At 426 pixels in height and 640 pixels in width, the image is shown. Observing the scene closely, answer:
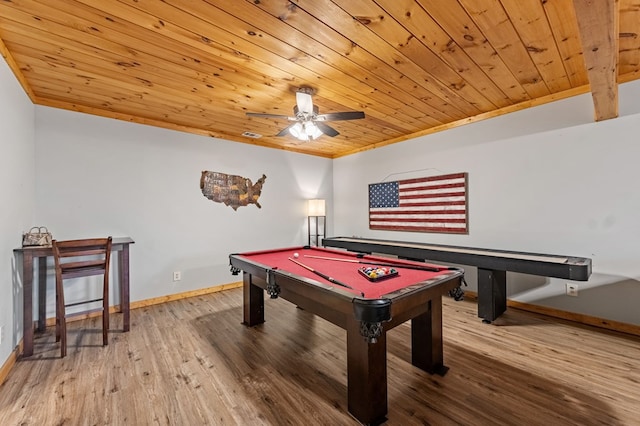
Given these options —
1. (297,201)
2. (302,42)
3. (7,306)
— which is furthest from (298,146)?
(7,306)

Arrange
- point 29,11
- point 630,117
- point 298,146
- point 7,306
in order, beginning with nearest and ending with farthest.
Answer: point 29,11
point 7,306
point 630,117
point 298,146

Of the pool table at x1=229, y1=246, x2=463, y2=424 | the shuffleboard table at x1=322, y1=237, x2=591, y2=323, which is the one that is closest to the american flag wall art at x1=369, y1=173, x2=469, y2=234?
the shuffleboard table at x1=322, y1=237, x2=591, y2=323

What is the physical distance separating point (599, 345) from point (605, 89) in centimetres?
213

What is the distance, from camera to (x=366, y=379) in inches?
62.4

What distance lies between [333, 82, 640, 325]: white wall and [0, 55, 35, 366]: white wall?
4.50 metres

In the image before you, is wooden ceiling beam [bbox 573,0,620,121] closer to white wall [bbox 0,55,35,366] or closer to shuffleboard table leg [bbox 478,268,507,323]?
shuffleboard table leg [bbox 478,268,507,323]

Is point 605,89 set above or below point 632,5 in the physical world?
below

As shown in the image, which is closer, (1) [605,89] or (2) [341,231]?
(1) [605,89]

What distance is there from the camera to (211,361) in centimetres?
223

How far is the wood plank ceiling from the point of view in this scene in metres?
1.69

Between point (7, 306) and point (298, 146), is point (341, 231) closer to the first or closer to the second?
point (298, 146)

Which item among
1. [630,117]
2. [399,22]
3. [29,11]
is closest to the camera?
[29,11]

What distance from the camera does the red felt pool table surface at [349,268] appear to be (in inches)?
69.9

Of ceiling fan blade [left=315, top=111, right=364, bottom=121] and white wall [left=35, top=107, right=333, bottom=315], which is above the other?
ceiling fan blade [left=315, top=111, right=364, bottom=121]
